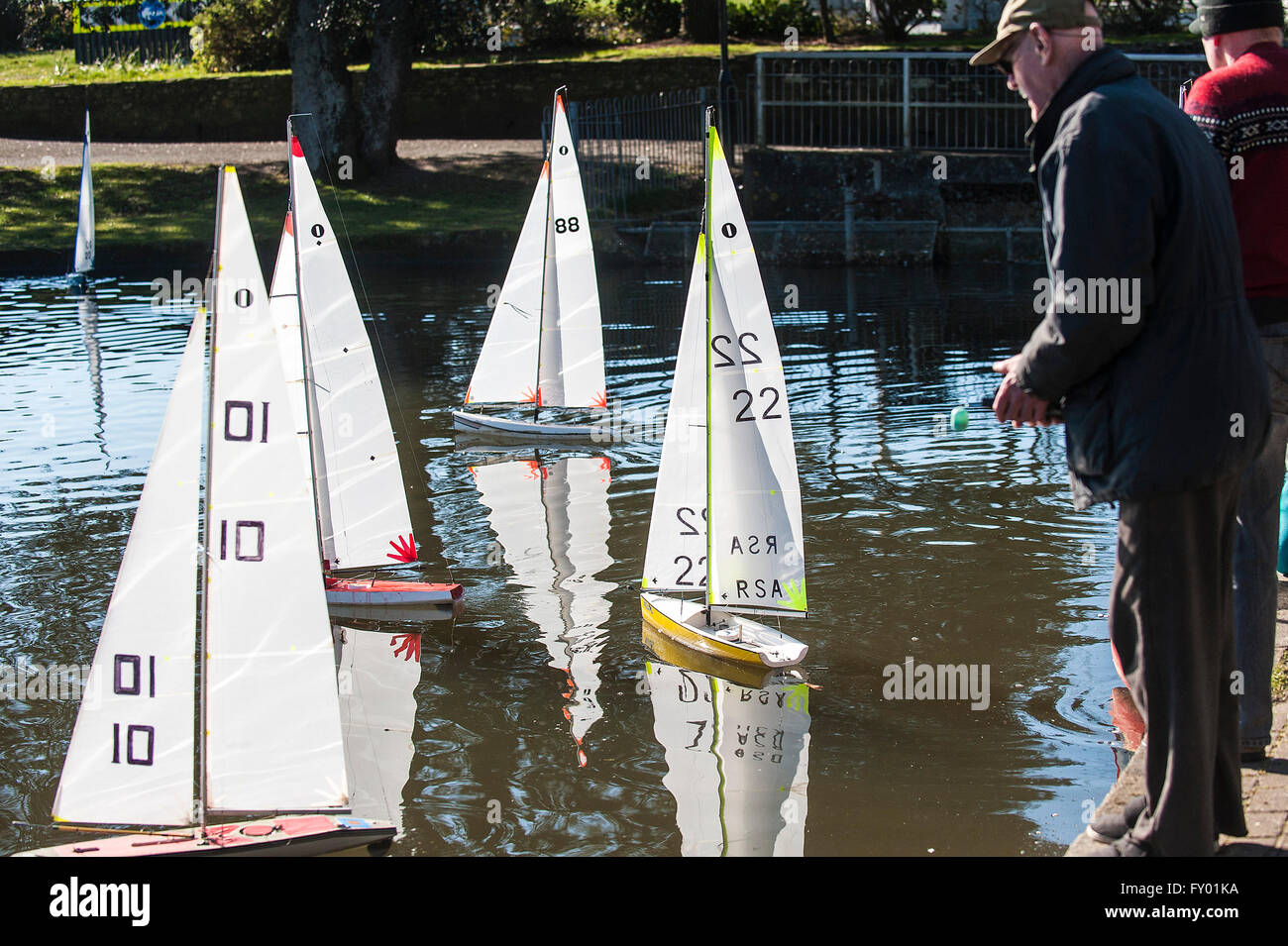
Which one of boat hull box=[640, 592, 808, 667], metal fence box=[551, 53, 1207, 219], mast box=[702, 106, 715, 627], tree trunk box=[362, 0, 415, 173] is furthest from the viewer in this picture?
tree trunk box=[362, 0, 415, 173]

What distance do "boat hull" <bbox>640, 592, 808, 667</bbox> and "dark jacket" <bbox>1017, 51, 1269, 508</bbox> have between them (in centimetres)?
475

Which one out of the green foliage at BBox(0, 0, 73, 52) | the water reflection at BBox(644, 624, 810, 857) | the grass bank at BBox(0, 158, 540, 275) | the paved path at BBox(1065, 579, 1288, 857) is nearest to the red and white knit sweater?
the paved path at BBox(1065, 579, 1288, 857)

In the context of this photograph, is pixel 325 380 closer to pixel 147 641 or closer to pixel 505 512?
pixel 505 512

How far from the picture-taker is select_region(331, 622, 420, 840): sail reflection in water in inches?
282

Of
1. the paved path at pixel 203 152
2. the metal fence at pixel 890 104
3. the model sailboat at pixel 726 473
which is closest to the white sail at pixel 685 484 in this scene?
the model sailboat at pixel 726 473

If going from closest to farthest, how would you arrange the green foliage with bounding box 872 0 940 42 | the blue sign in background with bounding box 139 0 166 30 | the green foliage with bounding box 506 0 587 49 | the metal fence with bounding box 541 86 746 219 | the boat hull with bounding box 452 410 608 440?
the boat hull with bounding box 452 410 608 440
the metal fence with bounding box 541 86 746 219
the green foliage with bounding box 872 0 940 42
the green foliage with bounding box 506 0 587 49
the blue sign in background with bounding box 139 0 166 30

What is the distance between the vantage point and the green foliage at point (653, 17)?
3844 cm

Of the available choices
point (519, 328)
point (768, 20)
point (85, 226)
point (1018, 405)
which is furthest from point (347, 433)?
point (768, 20)

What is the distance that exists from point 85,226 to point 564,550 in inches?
653

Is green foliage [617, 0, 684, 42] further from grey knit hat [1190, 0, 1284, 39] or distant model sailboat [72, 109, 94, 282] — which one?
grey knit hat [1190, 0, 1284, 39]

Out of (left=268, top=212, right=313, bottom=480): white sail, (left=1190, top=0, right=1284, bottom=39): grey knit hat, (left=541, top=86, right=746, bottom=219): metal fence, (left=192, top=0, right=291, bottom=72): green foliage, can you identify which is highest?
(left=192, top=0, right=291, bottom=72): green foliage

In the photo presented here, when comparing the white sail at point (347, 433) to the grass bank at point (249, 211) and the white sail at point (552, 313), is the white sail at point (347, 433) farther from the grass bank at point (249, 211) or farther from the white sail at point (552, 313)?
the grass bank at point (249, 211)

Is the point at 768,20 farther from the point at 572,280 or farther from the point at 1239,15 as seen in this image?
the point at 1239,15
